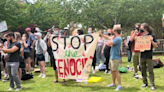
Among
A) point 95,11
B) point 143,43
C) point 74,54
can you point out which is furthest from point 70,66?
point 95,11

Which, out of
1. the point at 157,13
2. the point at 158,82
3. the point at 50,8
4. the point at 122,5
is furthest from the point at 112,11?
the point at 158,82

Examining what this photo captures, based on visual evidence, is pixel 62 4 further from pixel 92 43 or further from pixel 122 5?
pixel 92 43

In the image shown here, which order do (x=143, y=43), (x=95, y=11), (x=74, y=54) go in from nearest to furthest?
(x=143, y=43)
(x=74, y=54)
(x=95, y=11)

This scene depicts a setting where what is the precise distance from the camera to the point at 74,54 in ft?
20.6

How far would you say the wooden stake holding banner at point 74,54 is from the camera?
6152 mm

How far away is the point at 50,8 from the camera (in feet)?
85.3

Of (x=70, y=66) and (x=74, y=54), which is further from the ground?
(x=74, y=54)

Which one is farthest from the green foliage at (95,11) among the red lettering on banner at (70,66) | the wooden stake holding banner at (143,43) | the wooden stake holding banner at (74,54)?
the wooden stake holding banner at (143,43)

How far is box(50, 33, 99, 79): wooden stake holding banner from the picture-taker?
20.2 ft

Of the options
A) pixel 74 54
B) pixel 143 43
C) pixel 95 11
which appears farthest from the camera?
pixel 95 11

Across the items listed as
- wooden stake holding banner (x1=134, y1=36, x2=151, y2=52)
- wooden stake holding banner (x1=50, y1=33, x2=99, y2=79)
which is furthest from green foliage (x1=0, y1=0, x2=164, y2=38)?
wooden stake holding banner (x1=134, y1=36, x2=151, y2=52)

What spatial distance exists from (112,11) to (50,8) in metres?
10.5

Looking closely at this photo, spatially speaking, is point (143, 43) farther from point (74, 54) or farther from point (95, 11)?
point (95, 11)

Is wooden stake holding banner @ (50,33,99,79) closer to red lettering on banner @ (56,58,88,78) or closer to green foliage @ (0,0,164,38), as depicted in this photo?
red lettering on banner @ (56,58,88,78)
